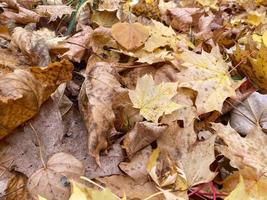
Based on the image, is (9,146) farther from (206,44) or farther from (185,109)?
(206,44)

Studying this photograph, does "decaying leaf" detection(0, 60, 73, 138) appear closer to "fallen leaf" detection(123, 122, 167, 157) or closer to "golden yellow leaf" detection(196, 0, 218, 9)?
"fallen leaf" detection(123, 122, 167, 157)

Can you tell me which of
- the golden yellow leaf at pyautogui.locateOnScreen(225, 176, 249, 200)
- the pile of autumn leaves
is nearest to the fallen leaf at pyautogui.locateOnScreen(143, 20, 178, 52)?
the pile of autumn leaves

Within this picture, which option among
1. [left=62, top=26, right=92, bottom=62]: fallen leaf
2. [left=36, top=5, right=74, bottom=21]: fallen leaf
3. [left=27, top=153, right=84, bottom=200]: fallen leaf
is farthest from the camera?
[left=36, top=5, right=74, bottom=21]: fallen leaf

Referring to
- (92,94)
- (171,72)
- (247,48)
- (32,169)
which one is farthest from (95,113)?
(247,48)

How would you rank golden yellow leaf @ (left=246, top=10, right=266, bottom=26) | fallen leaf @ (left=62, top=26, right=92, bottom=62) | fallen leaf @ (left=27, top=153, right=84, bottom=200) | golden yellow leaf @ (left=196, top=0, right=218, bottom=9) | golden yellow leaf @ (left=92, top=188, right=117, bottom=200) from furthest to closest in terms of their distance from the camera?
golden yellow leaf @ (left=196, top=0, right=218, bottom=9)
golden yellow leaf @ (left=246, top=10, right=266, bottom=26)
fallen leaf @ (left=62, top=26, right=92, bottom=62)
fallen leaf @ (left=27, top=153, right=84, bottom=200)
golden yellow leaf @ (left=92, top=188, right=117, bottom=200)

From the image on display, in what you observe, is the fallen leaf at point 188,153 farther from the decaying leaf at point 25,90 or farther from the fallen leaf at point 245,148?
the decaying leaf at point 25,90

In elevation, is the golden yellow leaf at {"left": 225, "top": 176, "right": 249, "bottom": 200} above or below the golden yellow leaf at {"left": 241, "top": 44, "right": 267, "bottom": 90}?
above

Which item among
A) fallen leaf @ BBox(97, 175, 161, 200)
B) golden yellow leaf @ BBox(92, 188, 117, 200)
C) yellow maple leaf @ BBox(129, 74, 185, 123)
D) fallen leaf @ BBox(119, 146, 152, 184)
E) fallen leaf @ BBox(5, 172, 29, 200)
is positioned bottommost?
fallen leaf @ BBox(5, 172, 29, 200)

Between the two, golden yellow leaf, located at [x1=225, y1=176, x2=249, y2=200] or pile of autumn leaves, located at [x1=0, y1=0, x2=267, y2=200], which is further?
pile of autumn leaves, located at [x1=0, y1=0, x2=267, y2=200]

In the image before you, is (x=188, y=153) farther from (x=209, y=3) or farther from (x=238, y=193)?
(x=209, y=3)
